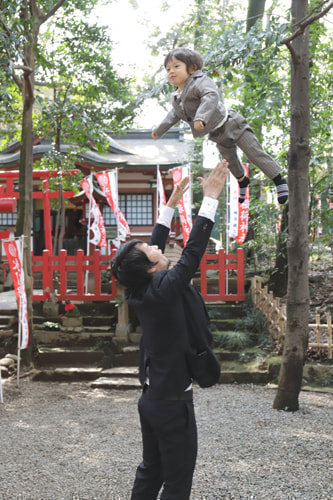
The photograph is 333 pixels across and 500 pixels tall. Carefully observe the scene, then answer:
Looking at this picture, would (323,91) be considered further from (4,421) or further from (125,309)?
(4,421)

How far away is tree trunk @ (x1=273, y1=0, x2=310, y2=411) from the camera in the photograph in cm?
546

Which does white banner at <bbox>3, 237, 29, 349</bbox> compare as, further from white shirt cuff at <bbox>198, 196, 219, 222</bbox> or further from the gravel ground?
white shirt cuff at <bbox>198, 196, 219, 222</bbox>

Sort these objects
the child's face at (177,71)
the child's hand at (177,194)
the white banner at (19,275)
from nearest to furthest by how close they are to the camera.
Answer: the child's face at (177,71), the child's hand at (177,194), the white banner at (19,275)

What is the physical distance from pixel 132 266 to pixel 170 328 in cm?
35

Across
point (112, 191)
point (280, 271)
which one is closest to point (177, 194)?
point (280, 271)

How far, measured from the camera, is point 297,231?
564 cm

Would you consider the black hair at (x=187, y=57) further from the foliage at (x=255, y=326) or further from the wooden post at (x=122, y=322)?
the wooden post at (x=122, y=322)

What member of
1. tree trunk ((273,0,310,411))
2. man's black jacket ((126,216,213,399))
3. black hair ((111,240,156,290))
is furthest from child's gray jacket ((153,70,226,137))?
tree trunk ((273,0,310,411))

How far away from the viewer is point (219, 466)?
4281 mm

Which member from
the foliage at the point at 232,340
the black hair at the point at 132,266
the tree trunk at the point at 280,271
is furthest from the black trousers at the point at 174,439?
the tree trunk at the point at 280,271

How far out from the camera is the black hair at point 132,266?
228 cm

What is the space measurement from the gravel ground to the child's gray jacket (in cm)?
278

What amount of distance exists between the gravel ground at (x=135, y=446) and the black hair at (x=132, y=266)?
2.20 m

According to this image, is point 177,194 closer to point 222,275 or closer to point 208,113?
point 208,113
